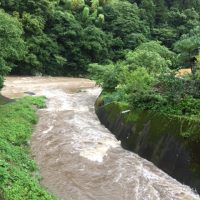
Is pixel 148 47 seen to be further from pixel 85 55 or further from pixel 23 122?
pixel 85 55

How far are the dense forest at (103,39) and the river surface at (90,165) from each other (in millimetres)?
3135

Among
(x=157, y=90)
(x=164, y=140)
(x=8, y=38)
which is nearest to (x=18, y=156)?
(x=164, y=140)

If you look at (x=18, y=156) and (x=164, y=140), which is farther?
(x=164, y=140)

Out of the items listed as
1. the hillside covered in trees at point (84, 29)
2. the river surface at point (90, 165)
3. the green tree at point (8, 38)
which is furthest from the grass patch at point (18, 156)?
the hillside covered in trees at point (84, 29)

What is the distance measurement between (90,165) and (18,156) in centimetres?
286

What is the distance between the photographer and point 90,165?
14703 mm

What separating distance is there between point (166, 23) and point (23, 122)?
41185 mm

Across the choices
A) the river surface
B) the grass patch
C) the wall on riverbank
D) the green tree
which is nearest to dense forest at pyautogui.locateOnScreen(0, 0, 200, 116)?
the green tree

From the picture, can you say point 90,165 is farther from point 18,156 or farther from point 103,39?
point 103,39

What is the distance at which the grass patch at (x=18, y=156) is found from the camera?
10938 mm

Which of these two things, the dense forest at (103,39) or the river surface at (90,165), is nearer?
the river surface at (90,165)

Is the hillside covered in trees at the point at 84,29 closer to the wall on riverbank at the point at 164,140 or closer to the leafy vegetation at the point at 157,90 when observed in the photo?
the leafy vegetation at the point at 157,90

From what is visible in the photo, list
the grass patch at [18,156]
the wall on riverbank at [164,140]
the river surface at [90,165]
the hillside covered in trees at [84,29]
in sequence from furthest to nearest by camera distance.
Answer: the hillside covered in trees at [84,29], the wall on riverbank at [164,140], the river surface at [90,165], the grass patch at [18,156]

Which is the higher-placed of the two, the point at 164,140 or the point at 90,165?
the point at 164,140
